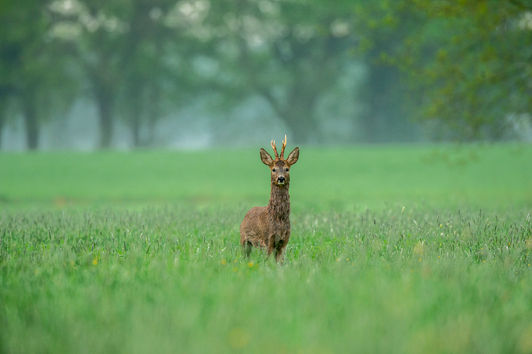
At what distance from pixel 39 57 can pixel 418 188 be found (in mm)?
30556

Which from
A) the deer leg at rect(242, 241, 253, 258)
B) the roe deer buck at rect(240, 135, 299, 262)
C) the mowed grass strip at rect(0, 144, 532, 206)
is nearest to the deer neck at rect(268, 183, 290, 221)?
the roe deer buck at rect(240, 135, 299, 262)

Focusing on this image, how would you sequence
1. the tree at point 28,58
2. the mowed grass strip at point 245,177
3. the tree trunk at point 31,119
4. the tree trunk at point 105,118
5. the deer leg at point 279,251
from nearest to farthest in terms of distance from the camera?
the deer leg at point 279,251 < the mowed grass strip at point 245,177 < the tree at point 28,58 < the tree trunk at point 31,119 < the tree trunk at point 105,118

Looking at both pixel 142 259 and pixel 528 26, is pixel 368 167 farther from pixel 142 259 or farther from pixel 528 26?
pixel 142 259

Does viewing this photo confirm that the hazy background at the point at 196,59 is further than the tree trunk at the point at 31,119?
No

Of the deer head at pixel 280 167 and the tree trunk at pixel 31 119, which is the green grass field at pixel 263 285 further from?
the tree trunk at pixel 31 119

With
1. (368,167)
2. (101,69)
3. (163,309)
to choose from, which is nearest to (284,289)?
(163,309)

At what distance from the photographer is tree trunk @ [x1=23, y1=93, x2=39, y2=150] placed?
43272mm

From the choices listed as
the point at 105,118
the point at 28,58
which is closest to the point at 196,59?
the point at 105,118

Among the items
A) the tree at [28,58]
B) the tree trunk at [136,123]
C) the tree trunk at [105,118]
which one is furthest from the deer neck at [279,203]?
the tree trunk at [136,123]

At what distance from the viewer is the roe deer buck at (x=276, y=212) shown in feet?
21.5

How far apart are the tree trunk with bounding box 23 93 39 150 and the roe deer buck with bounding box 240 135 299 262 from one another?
1594 inches

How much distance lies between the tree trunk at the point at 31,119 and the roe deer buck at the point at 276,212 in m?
40.5

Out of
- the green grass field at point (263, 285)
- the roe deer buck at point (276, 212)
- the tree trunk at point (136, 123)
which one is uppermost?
the tree trunk at point (136, 123)

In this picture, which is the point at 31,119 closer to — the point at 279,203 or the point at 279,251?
the point at 279,251
